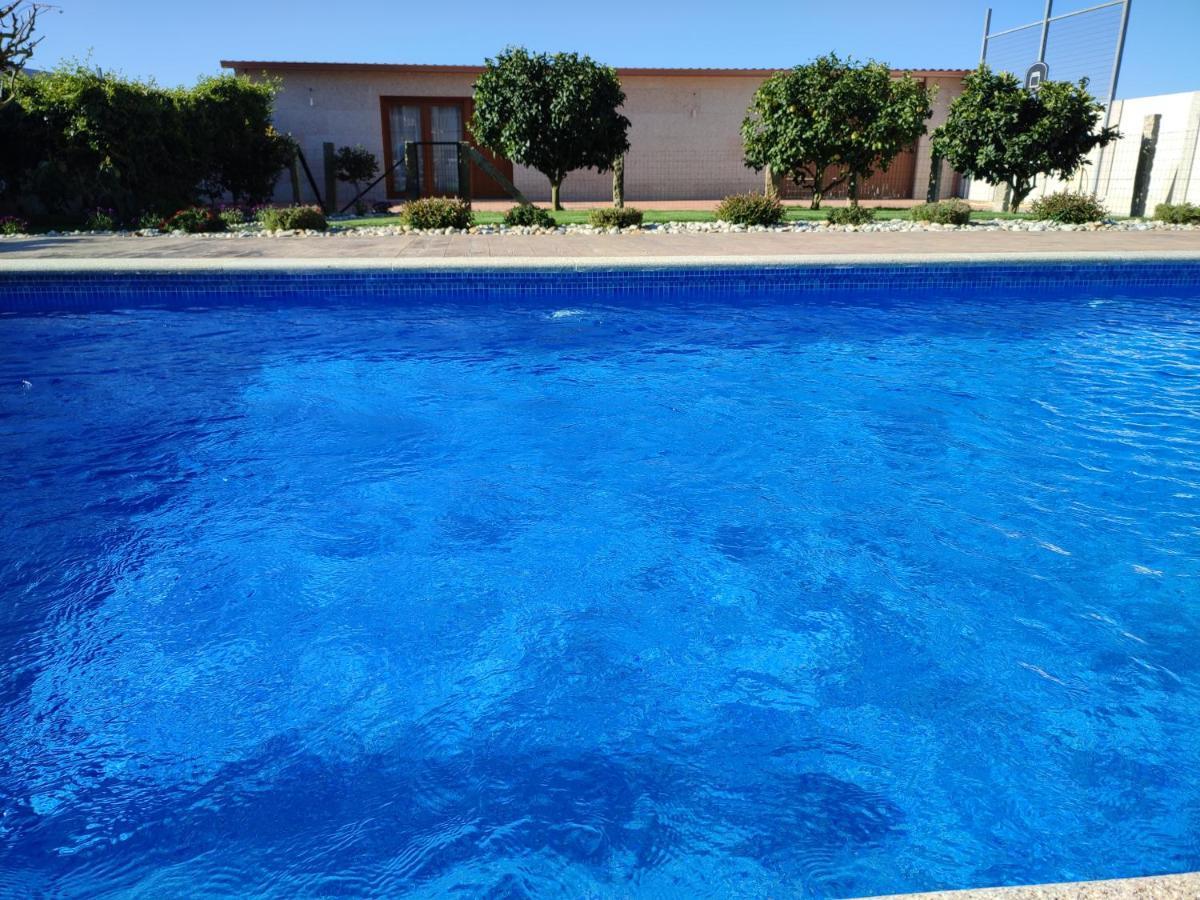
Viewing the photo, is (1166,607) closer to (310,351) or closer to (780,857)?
(780,857)

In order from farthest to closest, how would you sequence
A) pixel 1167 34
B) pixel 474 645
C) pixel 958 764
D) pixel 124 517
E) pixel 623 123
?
pixel 1167 34
pixel 623 123
pixel 124 517
pixel 474 645
pixel 958 764

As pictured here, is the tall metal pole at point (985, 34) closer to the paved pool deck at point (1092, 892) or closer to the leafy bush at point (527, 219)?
the leafy bush at point (527, 219)

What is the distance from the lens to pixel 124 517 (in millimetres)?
4141

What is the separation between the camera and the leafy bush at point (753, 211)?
1251cm

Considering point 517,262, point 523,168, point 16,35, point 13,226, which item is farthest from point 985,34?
point 13,226

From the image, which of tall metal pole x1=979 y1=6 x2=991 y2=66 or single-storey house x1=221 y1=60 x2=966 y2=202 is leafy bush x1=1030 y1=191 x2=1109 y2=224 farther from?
tall metal pole x1=979 y1=6 x2=991 y2=66

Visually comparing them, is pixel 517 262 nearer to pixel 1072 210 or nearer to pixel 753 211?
pixel 753 211

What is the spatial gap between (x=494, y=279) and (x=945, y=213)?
26.6ft

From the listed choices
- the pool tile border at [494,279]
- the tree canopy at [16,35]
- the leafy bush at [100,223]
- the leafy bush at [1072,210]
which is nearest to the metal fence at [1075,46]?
the leafy bush at [1072,210]

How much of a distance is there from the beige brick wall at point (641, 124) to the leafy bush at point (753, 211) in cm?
654

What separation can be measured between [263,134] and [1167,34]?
21.8 metres

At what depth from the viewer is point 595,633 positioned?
325 centimetres

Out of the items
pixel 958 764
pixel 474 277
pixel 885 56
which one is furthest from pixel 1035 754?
pixel 885 56

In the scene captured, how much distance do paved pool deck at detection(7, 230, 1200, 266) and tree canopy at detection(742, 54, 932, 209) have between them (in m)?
2.40
